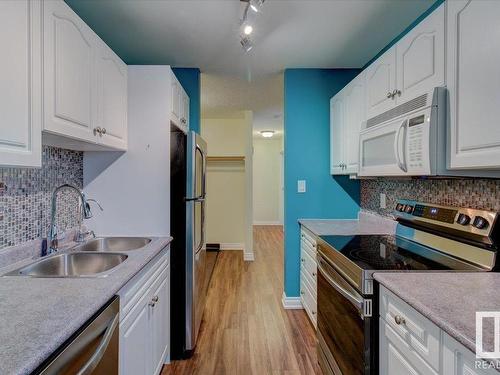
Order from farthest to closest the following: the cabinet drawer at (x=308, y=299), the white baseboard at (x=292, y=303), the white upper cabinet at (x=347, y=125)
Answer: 1. the white baseboard at (x=292, y=303)
2. the cabinet drawer at (x=308, y=299)
3. the white upper cabinet at (x=347, y=125)

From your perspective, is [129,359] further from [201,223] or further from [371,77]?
[371,77]

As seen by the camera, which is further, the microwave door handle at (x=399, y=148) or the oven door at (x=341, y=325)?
the microwave door handle at (x=399, y=148)

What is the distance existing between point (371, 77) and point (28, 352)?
7.71 feet

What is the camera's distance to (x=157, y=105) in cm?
206

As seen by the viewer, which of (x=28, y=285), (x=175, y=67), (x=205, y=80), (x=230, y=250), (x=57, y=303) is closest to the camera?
(x=57, y=303)

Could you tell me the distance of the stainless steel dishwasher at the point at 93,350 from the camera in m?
0.78

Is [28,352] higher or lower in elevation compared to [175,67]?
lower

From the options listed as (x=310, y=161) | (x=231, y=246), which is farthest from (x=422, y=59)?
(x=231, y=246)

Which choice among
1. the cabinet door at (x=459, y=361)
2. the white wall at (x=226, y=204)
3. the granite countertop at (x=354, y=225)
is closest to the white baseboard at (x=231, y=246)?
the white wall at (x=226, y=204)

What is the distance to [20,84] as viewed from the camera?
3.47ft

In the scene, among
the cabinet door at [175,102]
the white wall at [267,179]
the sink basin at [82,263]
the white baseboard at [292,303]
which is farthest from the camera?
the white wall at [267,179]

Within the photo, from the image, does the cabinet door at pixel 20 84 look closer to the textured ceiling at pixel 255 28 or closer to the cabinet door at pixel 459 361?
the textured ceiling at pixel 255 28

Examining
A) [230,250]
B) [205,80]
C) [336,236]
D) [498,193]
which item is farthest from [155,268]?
[230,250]

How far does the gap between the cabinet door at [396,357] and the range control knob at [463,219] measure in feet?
2.19
